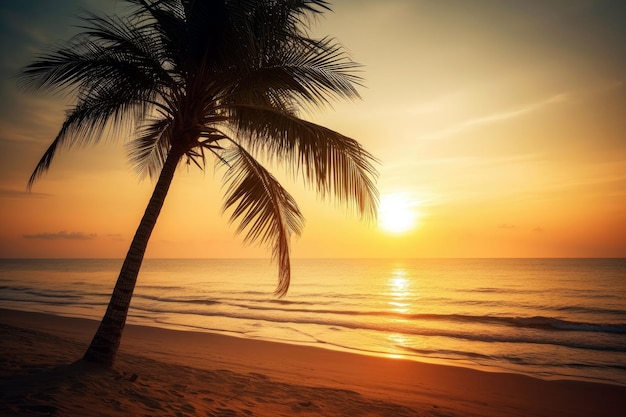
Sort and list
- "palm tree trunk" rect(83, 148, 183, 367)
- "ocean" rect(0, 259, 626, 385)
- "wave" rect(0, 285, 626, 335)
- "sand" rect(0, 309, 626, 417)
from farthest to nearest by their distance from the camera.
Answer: "wave" rect(0, 285, 626, 335) < "ocean" rect(0, 259, 626, 385) < "palm tree trunk" rect(83, 148, 183, 367) < "sand" rect(0, 309, 626, 417)

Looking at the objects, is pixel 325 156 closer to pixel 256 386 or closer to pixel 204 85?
pixel 204 85

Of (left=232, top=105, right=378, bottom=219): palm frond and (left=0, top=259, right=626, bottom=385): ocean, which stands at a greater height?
(left=232, top=105, right=378, bottom=219): palm frond

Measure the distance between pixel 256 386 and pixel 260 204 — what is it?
333 cm

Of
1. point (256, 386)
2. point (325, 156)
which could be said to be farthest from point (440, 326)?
point (325, 156)

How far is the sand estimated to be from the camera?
3.94 metres

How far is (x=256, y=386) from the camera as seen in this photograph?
5.95 meters

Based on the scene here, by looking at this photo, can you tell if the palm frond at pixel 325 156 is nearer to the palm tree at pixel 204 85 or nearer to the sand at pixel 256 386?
the palm tree at pixel 204 85

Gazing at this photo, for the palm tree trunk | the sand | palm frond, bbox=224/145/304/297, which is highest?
palm frond, bbox=224/145/304/297

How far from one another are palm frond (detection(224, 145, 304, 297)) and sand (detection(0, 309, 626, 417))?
1.97m

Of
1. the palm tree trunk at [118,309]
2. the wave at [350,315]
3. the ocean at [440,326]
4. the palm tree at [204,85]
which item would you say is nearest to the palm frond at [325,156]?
the palm tree at [204,85]

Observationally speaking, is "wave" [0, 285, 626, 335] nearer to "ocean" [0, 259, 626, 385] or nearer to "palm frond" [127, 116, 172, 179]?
"ocean" [0, 259, 626, 385]

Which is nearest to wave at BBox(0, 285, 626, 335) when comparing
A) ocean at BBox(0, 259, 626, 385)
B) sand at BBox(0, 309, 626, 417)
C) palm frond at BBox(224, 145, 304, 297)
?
ocean at BBox(0, 259, 626, 385)

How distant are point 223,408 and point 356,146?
4287mm

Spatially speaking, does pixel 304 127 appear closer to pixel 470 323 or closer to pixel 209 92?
pixel 209 92
